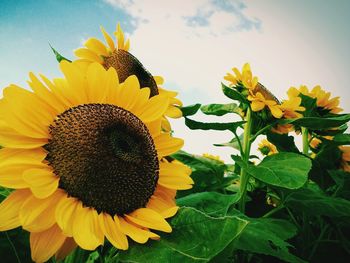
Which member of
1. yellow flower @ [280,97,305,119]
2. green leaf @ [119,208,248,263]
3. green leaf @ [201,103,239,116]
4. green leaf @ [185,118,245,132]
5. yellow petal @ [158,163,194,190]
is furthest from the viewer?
green leaf @ [201,103,239,116]

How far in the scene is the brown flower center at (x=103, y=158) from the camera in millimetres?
626

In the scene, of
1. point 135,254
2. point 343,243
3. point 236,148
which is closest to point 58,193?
point 135,254

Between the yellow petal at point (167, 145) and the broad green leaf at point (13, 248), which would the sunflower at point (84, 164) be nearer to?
the yellow petal at point (167, 145)

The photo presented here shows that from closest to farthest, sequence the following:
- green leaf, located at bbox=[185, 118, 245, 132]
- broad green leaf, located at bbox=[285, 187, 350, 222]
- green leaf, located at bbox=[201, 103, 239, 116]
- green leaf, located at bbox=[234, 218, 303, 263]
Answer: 1. green leaf, located at bbox=[234, 218, 303, 263]
2. broad green leaf, located at bbox=[285, 187, 350, 222]
3. green leaf, located at bbox=[185, 118, 245, 132]
4. green leaf, located at bbox=[201, 103, 239, 116]

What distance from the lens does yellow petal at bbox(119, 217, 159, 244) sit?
57 centimetres

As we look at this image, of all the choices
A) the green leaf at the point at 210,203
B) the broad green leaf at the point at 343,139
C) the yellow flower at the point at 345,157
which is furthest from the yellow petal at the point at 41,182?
the yellow flower at the point at 345,157

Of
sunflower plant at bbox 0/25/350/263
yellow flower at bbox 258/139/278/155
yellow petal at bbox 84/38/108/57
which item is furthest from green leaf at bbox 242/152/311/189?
yellow flower at bbox 258/139/278/155

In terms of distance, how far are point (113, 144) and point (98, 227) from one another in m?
0.16

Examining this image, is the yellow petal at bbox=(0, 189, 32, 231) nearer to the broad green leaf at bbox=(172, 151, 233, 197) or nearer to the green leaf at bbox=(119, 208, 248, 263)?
the green leaf at bbox=(119, 208, 248, 263)

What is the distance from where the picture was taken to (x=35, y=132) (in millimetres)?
640

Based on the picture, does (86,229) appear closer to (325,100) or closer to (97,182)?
(97,182)

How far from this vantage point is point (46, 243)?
0.56 m

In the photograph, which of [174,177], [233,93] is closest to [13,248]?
[174,177]

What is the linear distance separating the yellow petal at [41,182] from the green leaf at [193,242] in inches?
5.6
